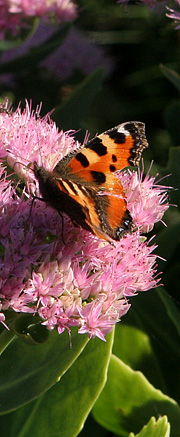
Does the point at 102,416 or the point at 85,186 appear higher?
the point at 85,186

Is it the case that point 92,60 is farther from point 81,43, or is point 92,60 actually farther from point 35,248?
point 35,248

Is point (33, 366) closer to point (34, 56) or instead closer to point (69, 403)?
point (69, 403)

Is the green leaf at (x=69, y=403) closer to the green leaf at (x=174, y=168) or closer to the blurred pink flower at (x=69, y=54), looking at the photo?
the green leaf at (x=174, y=168)

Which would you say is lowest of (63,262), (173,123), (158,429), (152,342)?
(152,342)

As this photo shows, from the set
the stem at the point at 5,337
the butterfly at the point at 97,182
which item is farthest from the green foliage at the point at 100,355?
the butterfly at the point at 97,182

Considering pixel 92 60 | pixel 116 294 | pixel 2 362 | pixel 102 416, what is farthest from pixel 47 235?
pixel 92 60

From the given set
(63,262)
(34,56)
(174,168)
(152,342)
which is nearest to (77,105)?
(34,56)
